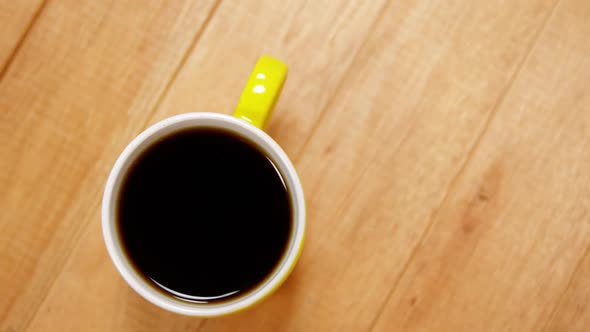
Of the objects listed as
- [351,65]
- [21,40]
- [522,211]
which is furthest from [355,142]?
[21,40]

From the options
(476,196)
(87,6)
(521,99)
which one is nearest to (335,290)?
(476,196)

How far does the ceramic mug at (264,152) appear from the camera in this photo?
47cm

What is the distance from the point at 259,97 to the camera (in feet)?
1.64

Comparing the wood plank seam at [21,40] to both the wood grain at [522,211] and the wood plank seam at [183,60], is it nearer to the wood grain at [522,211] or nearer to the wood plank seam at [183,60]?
the wood plank seam at [183,60]

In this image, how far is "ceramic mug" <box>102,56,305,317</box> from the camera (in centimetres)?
47

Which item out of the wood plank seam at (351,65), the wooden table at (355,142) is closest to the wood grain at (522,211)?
the wooden table at (355,142)

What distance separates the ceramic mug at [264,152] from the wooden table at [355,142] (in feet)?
0.30

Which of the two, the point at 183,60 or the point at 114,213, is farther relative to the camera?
the point at 183,60

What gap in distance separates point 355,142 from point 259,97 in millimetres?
144

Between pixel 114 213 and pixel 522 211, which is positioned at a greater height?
pixel 522 211

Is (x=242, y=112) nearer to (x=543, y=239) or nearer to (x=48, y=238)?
(x=48, y=238)

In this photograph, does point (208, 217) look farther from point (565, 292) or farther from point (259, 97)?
point (565, 292)

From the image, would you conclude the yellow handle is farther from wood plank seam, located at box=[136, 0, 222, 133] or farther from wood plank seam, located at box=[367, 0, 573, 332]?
wood plank seam, located at box=[367, 0, 573, 332]

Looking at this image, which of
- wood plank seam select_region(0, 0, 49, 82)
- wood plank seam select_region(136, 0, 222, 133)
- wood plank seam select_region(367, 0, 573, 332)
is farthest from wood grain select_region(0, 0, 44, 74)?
wood plank seam select_region(367, 0, 573, 332)
